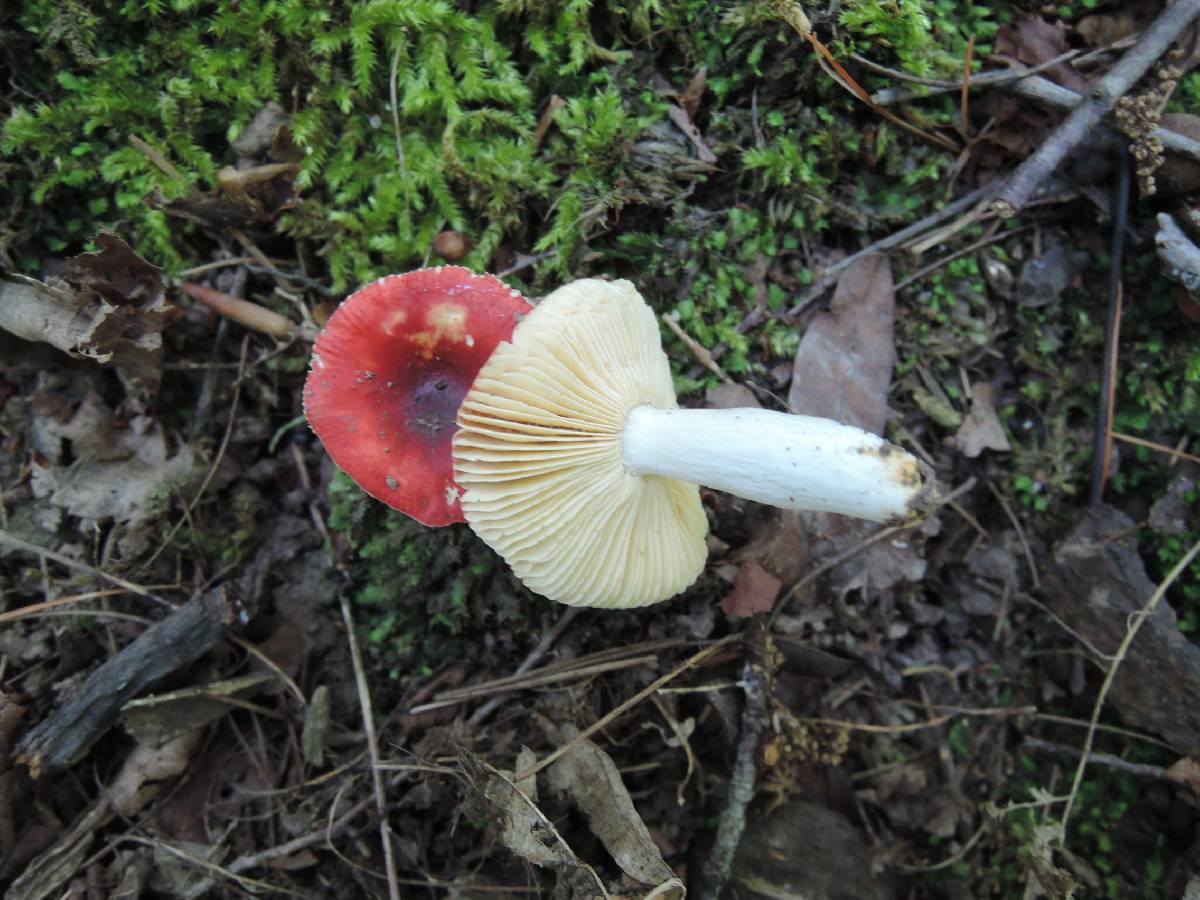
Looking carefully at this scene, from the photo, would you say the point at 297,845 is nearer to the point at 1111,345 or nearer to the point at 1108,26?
the point at 1111,345

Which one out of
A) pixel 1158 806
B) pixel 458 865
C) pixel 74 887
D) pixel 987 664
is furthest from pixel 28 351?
pixel 1158 806

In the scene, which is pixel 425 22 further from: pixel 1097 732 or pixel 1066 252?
pixel 1097 732

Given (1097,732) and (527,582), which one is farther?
(1097,732)

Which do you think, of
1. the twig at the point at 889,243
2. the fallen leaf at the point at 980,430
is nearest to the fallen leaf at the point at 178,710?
the twig at the point at 889,243

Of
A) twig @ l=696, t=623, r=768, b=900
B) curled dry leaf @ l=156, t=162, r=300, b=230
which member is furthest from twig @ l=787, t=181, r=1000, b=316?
curled dry leaf @ l=156, t=162, r=300, b=230

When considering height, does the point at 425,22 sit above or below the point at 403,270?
above

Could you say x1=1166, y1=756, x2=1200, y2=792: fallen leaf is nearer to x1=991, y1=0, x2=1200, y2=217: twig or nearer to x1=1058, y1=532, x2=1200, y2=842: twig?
x1=1058, y1=532, x2=1200, y2=842: twig

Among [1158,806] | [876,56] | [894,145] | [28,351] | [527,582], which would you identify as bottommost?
[1158,806]
